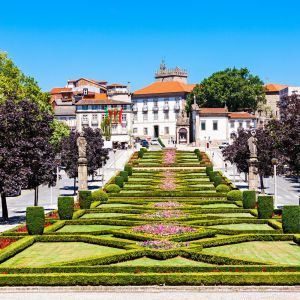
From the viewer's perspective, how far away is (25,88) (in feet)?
234

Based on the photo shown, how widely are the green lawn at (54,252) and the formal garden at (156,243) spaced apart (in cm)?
4

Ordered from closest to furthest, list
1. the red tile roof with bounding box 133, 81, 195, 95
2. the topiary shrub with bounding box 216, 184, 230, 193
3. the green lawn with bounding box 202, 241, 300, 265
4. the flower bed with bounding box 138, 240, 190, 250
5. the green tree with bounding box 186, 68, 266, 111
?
the green lawn with bounding box 202, 241, 300, 265
the flower bed with bounding box 138, 240, 190, 250
the topiary shrub with bounding box 216, 184, 230, 193
the green tree with bounding box 186, 68, 266, 111
the red tile roof with bounding box 133, 81, 195, 95

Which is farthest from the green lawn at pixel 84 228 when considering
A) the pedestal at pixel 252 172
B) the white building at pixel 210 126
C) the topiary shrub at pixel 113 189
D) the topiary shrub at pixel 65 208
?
the white building at pixel 210 126

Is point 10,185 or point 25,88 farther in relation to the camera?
point 25,88

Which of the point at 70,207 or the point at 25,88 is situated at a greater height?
the point at 25,88

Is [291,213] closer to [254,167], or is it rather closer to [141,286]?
[141,286]

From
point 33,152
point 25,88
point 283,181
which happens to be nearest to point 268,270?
point 33,152

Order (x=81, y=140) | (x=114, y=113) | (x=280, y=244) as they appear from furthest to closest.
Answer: (x=114, y=113) < (x=81, y=140) < (x=280, y=244)

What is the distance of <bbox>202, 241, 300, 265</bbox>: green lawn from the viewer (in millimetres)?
25009

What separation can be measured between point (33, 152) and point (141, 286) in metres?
19.3

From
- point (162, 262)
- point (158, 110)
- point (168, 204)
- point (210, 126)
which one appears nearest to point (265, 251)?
point (162, 262)
